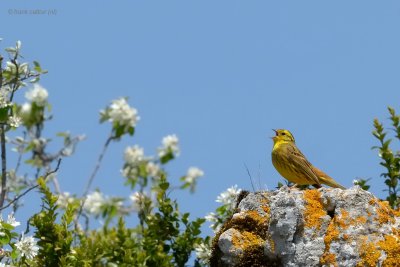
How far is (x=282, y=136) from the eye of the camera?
10.5 meters

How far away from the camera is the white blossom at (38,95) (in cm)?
1531

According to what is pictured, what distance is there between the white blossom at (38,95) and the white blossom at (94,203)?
1652 mm

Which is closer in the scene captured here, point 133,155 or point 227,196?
point 227,196

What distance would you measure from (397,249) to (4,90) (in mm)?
4269

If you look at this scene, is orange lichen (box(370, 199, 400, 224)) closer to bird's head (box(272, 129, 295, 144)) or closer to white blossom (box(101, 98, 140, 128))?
bird's head (box(272, 129, 295, 144))

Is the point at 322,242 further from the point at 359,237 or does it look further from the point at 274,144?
the point at 274,144

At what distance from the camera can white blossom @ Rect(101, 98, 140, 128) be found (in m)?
14.9

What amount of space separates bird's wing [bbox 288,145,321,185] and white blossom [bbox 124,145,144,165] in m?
6.34

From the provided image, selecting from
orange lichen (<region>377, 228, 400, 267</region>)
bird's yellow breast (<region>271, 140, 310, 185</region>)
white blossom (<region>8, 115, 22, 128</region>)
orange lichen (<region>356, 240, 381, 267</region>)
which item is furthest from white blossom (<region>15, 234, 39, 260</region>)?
orange lichen (<region>377, 228, 400, 267</region>)

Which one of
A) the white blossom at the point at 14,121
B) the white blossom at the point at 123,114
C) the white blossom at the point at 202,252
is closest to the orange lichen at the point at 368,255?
the white blossom at the point at 202,252

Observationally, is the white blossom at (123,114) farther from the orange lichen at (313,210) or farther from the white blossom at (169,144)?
the orange lichen at (313,210)

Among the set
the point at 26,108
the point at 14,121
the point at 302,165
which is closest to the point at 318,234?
the point at 302,165

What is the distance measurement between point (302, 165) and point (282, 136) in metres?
0.95

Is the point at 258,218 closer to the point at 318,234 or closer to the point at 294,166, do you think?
the point at 318,234
